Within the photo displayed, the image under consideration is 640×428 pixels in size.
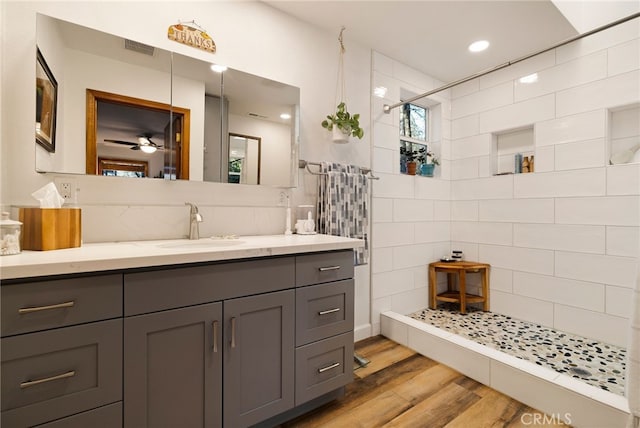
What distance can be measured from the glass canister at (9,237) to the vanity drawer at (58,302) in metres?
0.23

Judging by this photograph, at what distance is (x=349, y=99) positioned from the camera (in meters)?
2.40

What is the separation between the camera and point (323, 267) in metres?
1.54

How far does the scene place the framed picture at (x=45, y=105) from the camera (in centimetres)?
131

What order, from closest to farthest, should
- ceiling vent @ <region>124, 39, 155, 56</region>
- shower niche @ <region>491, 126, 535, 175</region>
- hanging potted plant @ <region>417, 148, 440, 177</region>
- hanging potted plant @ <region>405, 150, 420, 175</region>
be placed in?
1. ceiling vent @ <region>124, 39, 155, 56</region>
2. shower niche @ <region>491, 126, 535, 175</region>
3. hanging potted plant @ <region>405, 150, 420, 175</region>
4. hanging potted plant @ <region>417, 148, 440, 177</region>

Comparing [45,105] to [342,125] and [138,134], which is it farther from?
[342,125]

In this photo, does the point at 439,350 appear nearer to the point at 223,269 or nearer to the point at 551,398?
the point at 551,398

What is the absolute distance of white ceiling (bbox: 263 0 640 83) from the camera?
1998 millimetres

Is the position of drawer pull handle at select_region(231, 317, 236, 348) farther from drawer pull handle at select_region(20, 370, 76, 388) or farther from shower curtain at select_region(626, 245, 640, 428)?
shower curtain at select_region(626, 245, 640, 428)

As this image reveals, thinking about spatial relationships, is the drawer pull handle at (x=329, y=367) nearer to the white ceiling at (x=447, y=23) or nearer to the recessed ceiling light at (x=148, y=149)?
the recessed ceiling light at (x=148, y=149)

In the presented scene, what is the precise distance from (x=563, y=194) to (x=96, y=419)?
318 centimetres

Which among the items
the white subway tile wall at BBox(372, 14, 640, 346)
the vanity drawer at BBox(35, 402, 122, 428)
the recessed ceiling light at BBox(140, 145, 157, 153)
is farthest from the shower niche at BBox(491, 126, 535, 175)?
the vanity drawer at BBox(35, 402, 122, 428)

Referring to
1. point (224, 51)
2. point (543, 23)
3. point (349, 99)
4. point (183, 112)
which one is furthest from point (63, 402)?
point (543, 23)

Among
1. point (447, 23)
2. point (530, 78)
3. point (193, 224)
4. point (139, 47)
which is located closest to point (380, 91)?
point (447, 23)

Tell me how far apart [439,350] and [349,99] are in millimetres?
2035
